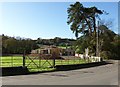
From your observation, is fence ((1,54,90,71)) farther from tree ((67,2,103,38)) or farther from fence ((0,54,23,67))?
tree ((67,2,103,38))

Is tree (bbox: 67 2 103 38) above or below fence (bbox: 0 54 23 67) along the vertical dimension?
above

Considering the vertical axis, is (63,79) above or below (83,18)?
below

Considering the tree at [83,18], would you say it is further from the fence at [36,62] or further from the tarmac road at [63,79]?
the tarmac road at [63,79]

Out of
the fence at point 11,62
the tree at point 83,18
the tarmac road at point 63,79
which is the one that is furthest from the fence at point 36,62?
the tree at point 83,18

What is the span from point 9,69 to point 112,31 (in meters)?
62.2

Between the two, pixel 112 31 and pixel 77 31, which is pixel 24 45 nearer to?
pixel 77 31

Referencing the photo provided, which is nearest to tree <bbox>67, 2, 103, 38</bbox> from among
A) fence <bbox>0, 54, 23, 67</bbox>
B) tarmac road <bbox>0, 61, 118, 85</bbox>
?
fence <bbox>0, 54, 23, 67</bbox>

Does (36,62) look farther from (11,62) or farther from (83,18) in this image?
(83,18)

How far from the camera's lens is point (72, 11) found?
95062mm

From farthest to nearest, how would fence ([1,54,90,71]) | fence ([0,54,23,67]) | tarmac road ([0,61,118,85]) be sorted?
fence ([0,54,23,67]) < fence ([1,54,90,71]) < tarmac road ([0,61,118,85])

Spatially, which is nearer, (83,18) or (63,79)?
(63,79)

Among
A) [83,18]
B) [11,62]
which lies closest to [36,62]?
[11,62]

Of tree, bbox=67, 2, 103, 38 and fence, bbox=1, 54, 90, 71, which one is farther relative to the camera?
tree, bbox=67, 2, 103, 38

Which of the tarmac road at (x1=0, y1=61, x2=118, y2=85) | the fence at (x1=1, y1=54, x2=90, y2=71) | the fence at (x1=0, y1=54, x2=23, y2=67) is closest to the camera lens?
the tarmac road at (x1=0, y1=61, x2=118, y2=85)
